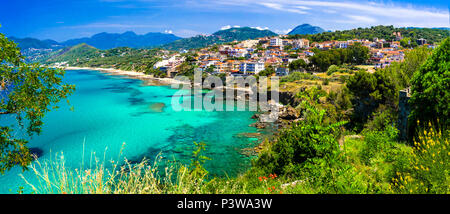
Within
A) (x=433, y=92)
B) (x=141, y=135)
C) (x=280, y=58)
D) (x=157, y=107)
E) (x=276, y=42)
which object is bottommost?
(x=141, y=135)

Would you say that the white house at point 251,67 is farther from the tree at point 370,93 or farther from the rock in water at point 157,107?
the tree at point 370,93

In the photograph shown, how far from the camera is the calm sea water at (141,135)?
15.0 metres

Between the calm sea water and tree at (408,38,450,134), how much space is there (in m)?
7.92

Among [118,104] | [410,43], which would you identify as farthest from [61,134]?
[410,43]

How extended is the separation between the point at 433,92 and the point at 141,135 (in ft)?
61.7

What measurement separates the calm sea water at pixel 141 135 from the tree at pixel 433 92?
26.0 feet

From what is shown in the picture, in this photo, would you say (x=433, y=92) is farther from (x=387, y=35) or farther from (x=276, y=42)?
(x=387, y=35)

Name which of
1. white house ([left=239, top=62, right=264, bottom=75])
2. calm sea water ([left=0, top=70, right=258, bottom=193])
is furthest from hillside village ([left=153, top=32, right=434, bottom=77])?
calm sea water ([left=0, top=70, right=258, bottom=193])

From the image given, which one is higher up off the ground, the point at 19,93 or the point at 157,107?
the point at 19,93

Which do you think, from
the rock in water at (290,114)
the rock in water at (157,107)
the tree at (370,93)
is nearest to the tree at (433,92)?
the tree at (370,93)

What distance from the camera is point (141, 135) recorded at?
20.9 m

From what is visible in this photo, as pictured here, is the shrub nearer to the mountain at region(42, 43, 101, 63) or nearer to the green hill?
the green hill

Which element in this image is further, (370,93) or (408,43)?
(408,43)

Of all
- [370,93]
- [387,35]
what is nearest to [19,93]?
[370,93]
